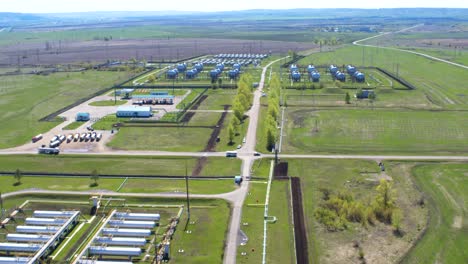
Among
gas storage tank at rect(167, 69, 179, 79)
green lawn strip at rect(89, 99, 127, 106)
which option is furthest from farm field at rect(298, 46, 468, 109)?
green lawn strip at rect(89, 99, 127, 106)

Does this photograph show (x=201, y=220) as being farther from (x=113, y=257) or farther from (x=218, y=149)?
(x=218, y=149)

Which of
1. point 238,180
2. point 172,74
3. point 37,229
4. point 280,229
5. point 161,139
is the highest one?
point 172,74

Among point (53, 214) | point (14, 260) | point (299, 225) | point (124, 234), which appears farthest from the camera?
point (53, 214)

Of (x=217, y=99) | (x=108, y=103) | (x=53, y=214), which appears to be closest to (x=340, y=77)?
(x=217, y=99)

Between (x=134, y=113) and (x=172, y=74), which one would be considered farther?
(x=172, y=74)

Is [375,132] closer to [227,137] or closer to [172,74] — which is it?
[227,137]

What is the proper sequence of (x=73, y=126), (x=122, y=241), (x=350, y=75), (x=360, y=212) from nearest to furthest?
(x=122, y=241)
(x=360, y=212)
(x=73, y=126)
(x=350, y=75)
